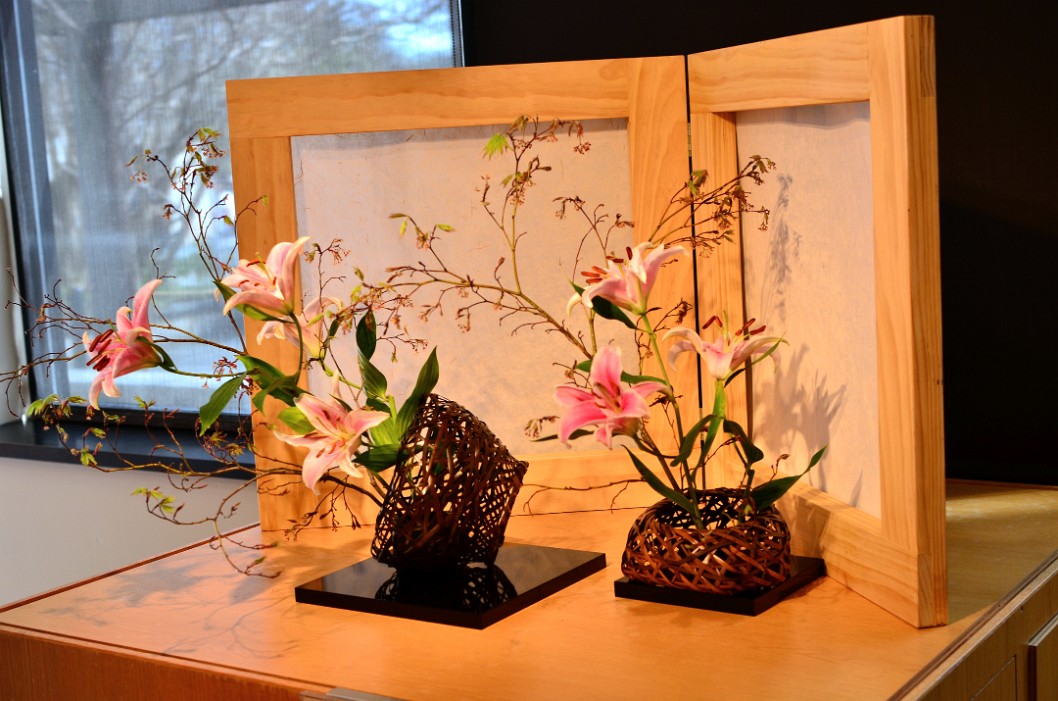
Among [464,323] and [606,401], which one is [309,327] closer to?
[464,323]

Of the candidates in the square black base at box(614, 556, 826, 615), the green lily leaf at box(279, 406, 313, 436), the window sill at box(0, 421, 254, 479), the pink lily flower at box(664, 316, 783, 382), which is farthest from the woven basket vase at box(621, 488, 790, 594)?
the window sill at box(0, 421, 254, 479)

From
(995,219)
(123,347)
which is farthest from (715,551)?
(995,219)

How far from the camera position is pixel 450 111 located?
1.30m

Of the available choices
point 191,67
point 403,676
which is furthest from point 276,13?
point 403,676

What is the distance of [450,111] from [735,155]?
1.05 feet

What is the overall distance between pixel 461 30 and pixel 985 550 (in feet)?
3.66

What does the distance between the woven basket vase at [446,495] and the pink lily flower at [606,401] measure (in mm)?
160

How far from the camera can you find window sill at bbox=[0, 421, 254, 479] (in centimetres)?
212

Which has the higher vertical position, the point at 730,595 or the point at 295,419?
the point at 295,419

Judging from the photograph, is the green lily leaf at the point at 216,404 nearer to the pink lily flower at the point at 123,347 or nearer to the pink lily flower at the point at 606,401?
the pink lily flower at the point at 123,347

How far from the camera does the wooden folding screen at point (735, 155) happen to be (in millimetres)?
940

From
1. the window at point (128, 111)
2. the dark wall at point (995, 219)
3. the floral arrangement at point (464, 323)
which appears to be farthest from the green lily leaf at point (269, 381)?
the window at point (128, 111)

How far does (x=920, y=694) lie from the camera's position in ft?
2.76

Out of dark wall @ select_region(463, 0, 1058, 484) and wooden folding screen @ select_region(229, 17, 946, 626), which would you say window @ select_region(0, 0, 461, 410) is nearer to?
wooden folding screen @ select_region(229, 17, 946, 626)
